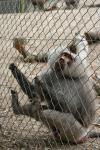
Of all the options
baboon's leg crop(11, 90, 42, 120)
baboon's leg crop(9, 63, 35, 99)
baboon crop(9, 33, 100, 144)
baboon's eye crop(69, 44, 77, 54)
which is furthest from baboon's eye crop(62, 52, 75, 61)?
baboon's leg crop(11, 90, 42, 120)

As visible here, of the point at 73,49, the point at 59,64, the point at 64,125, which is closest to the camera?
the point at 64,125

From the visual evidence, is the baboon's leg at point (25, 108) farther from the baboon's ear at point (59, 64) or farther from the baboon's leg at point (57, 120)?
the baboon's ear at point (59, 64)

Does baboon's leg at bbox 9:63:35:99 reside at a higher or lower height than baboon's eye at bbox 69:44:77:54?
lower

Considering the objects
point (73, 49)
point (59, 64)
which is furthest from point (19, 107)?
point (73, 49)

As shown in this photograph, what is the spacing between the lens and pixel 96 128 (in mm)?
4828

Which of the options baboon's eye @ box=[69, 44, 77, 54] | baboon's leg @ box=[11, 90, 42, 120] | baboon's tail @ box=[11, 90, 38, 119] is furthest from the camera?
baboon's eye @ box=[69, 44, 77, 54]

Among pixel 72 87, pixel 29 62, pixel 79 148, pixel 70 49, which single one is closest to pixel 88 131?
pixel 79 148

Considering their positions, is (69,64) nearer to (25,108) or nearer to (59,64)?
(59,64)

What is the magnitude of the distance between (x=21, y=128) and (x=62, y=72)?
0.76 meters

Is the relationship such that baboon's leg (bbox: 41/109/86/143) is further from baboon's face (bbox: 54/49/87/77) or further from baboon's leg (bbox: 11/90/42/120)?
baboon's face (bbox: 54/49/87/77)

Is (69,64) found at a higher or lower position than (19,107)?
higher

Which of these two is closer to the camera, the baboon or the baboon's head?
the baboon

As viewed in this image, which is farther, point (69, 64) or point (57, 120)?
point (69, 64)

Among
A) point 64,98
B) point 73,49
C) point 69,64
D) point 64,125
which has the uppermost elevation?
point 73,49
